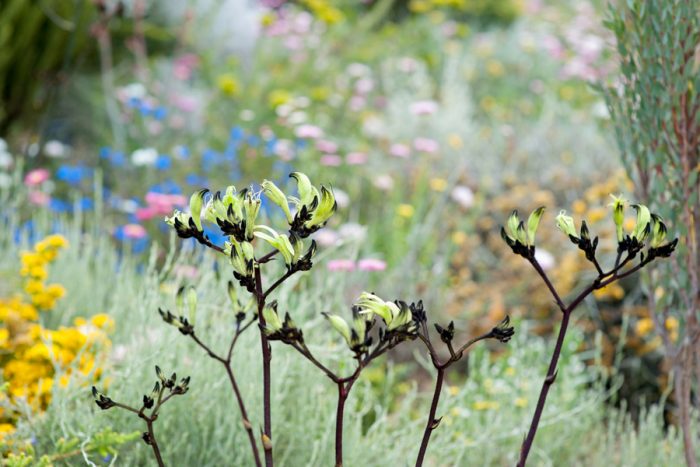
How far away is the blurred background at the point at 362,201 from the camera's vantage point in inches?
78.5

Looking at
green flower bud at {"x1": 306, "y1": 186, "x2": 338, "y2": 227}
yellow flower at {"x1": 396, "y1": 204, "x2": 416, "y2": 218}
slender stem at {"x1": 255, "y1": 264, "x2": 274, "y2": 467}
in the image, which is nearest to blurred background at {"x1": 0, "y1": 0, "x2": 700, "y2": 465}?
yellow flower at {"x1": 396, "y1": 204, "x2": 416, "y2": 218}

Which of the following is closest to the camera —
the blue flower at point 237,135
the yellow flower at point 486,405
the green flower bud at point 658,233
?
the green flower bud at point 658,233

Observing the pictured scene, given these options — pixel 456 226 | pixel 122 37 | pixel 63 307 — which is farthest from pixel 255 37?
pixel 63 307

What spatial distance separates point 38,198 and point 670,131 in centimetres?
272

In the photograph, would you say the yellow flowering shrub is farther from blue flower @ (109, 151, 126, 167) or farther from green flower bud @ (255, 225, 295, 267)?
blue flower @ (109, 151, 126, 167)

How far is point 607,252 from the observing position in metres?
3.57

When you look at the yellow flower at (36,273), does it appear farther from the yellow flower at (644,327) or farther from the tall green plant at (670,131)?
the yellow flower at (644,327)

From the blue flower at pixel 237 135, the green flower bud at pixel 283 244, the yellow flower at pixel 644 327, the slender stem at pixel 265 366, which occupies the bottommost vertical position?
the blue flower at pixel 237 135

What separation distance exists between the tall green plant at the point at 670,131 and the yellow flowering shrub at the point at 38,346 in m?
1.39

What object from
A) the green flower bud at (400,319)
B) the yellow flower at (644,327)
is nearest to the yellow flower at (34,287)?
the green flower bud at (400,319)

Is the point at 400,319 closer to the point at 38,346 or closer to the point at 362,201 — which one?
the point at 38,346

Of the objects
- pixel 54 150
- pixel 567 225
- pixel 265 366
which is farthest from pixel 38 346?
pixel 54 150

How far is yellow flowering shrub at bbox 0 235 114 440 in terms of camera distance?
2.12 meters

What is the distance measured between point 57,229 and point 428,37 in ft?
18.5
